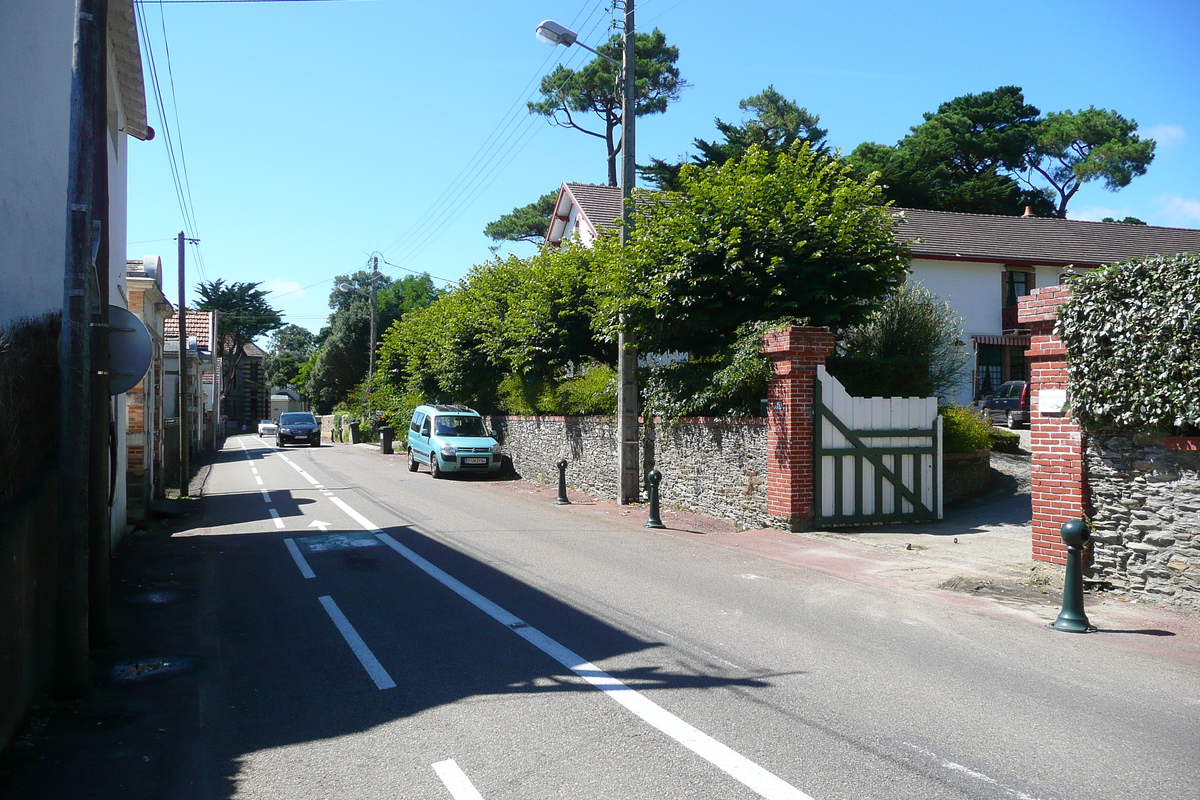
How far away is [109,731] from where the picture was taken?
16.2 feet

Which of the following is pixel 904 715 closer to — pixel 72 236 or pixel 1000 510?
pixel 72 236

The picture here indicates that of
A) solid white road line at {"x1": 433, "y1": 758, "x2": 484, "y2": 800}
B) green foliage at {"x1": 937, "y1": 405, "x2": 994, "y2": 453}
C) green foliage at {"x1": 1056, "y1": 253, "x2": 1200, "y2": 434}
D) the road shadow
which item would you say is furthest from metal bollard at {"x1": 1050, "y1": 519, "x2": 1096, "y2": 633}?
green foliage at {"x1": 937, "y1": 405, "x2": 994, "y2": 453}

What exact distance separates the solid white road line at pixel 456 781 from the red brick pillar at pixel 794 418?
895 centimetres

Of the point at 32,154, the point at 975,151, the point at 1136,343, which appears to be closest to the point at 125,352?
the point at 32,154

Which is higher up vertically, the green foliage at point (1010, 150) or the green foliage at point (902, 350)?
the green foliage at point (1010, 150)

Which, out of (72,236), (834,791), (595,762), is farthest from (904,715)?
(72,236)

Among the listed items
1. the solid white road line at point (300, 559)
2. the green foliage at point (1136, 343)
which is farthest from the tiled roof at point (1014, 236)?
the green foliage at point (1136, 343)

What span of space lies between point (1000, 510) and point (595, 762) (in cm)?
1184

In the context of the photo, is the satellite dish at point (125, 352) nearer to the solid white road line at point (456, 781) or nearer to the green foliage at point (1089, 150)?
the solid white road line at point (456, 781)

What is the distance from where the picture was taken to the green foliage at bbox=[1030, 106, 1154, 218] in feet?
164

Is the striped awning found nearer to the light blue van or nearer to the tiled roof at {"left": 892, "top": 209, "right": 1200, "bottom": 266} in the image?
the tiled roof at {"left": 892, "top": 209, "right": 1200, "bottom": 266}

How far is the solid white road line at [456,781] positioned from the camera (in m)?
3.95

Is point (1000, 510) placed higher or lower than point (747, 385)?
lower

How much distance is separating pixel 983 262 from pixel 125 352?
1212 inches
